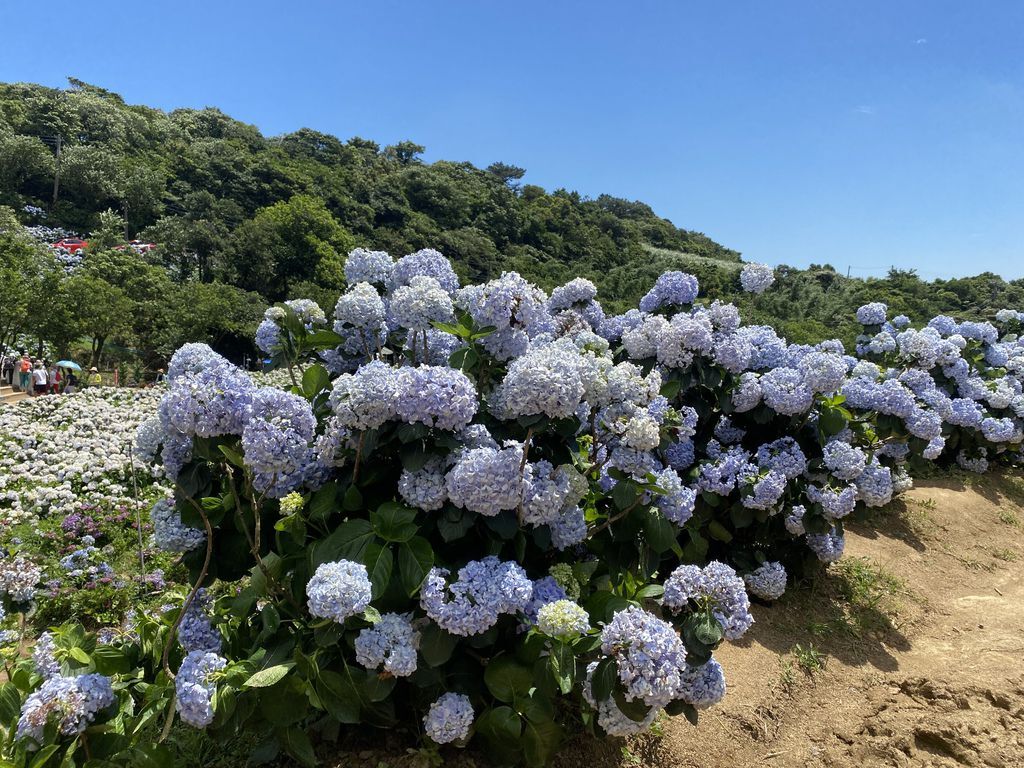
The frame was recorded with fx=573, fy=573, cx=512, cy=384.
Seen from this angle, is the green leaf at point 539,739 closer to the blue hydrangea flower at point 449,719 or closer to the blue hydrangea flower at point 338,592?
the blue hydrangea flower at point 449,719

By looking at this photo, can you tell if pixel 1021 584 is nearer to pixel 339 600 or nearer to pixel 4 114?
pixel 339 600

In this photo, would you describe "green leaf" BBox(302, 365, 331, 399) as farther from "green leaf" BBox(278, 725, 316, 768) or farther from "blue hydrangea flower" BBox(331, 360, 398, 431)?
"green leaf" BBox(278, 725, 316, 768)

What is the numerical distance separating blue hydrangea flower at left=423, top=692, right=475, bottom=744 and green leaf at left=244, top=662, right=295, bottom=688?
0.50 m

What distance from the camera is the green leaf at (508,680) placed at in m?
1.92

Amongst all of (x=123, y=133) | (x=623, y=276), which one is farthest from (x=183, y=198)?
(x=623, y=276)

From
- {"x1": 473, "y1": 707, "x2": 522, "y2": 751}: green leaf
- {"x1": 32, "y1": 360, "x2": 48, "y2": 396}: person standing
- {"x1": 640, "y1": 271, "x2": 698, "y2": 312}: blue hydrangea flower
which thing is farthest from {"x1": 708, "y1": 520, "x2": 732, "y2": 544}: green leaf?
{"x1": 32, "y1": 360, "x2": 48, "y2": 396}: person standing

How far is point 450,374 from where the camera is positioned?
1.97m

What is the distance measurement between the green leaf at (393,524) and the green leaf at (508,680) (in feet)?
1.78

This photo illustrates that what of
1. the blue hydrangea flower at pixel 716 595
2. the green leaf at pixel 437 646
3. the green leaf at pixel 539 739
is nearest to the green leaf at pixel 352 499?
the green leaf at pixel 437 646

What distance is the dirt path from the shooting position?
2576 millimetres

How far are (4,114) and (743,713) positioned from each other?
73952 mm

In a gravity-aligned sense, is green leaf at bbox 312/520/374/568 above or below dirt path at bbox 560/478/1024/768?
above

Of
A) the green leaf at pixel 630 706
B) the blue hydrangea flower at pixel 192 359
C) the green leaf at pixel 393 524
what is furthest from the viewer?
the blue hydrangea flower at pixel 192 359

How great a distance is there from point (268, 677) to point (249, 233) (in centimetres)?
4432
